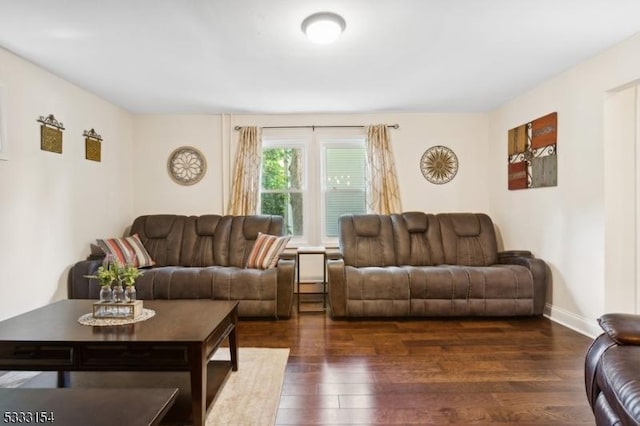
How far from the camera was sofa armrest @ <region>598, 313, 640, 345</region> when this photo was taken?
4.66ft

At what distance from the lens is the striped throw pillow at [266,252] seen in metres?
3.67

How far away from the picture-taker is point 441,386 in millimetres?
2111

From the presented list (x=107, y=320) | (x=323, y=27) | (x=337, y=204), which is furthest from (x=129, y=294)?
(x=337, y=204)

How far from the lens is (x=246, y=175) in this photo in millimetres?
4512

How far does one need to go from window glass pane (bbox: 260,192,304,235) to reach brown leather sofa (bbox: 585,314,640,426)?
11.7 ft

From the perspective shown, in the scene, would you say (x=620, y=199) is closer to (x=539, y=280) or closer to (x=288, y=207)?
→ (x=539, y=280)

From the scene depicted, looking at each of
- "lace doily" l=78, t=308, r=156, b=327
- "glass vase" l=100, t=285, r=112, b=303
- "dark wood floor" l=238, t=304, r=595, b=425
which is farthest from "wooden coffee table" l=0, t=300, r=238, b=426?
"dark wood floor" l=238, t=304, r=595, b=425

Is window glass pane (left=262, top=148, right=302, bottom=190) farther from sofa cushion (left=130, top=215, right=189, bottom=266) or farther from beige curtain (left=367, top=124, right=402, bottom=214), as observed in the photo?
sofa cushion (left=130, top=215, right=189, bottom=266)

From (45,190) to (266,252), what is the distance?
2.09 metres

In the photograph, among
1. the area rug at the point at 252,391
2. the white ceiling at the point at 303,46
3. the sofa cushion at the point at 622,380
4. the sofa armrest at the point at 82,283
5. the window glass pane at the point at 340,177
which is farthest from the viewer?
the window glass pane at the point at 340,177

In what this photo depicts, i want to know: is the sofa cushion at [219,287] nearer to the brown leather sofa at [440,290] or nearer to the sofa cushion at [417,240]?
the brown leather sofa at [440,290]

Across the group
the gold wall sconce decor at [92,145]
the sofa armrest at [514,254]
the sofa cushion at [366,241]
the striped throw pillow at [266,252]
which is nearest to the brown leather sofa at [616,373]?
the sofa armrest at [514,254]

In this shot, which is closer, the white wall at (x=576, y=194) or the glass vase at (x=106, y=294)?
the glass vase at (x=106, y=294)

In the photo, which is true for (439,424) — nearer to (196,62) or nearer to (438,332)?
(438,332)
